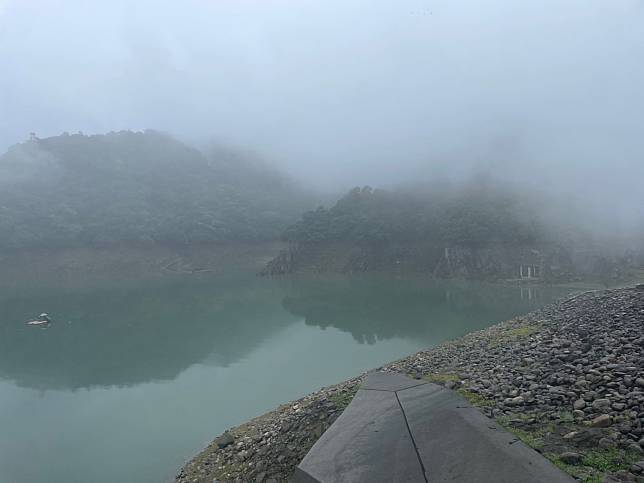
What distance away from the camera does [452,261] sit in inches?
1660

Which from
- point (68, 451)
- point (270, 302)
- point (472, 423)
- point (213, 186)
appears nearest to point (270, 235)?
point (213, 186)

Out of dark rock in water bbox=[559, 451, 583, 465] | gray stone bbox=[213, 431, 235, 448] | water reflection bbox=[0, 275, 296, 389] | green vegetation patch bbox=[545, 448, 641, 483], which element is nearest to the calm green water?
water reflection bbox=[0, 275, 296, 389]

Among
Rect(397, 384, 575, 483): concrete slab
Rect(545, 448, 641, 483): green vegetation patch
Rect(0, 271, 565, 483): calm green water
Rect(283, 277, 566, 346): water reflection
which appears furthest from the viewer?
Rect(283, 277, 566, 346): water reflection

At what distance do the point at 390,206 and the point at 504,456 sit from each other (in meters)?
47.8

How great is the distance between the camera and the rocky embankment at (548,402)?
5.50 m

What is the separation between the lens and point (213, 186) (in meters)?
81.6

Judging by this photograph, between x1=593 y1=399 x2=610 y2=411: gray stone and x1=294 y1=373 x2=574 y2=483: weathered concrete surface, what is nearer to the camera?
x1=294 y1=373 x2=574 y2=483: weathered concrete surface

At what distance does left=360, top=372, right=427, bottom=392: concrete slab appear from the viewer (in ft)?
30.7

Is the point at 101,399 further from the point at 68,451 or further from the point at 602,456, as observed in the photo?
the point at 602,456

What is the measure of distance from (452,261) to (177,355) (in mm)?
26968

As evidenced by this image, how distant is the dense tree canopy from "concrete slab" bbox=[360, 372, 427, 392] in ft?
107

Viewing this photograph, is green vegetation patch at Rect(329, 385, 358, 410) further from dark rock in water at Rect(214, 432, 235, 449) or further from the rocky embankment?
dark rock in water at Rect(214, 432, 235, 449)

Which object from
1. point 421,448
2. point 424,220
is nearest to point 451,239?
point 424,220

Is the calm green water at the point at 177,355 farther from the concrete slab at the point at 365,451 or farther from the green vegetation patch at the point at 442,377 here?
the green vegetation patch at the point at 442,377
